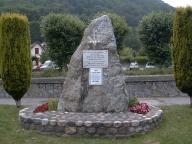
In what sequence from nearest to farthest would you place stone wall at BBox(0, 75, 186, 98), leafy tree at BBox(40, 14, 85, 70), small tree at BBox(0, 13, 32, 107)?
small tree at BBox(0, 13, 32, 107), stone wall at BBox(0, 75, 186, 98), leafy tree at BBox(40, 14, 85, 70)

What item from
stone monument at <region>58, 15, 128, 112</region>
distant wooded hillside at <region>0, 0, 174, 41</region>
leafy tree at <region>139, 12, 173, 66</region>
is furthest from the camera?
distant wooded hillside at <region>0, 0, 174, 41</region>

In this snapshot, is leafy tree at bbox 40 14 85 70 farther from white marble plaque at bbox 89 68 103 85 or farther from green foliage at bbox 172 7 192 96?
white marble plaque at bbox 89 68 103 85

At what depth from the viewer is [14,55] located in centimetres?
1371

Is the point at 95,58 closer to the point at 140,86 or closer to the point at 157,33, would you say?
the point at 140,86

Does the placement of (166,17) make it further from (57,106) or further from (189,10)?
(57,106)

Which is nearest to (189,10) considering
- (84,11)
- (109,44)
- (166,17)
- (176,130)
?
(109,44)

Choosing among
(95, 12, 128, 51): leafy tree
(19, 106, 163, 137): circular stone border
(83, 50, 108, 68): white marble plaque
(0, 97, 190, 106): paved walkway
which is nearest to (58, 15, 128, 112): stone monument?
(83, 50, 108, 68): white marble plaque

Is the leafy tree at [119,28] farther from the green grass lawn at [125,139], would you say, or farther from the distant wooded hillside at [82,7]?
the distant wooded hillside at [82,7]

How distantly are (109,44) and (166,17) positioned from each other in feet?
39.9

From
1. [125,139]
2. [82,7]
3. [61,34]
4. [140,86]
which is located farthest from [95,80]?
[82,7]

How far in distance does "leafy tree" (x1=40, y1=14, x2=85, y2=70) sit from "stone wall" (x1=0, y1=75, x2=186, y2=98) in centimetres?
310

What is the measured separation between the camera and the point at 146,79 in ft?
64.8

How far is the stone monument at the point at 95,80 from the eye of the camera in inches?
463

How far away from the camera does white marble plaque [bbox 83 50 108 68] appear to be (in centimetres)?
1195
